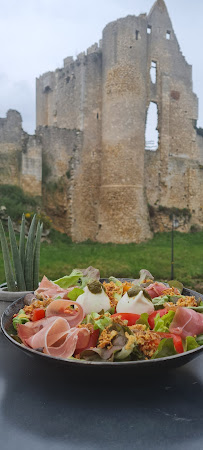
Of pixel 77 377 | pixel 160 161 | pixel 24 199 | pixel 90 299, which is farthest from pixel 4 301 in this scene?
pixel 160 161

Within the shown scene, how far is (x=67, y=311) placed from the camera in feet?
5.87

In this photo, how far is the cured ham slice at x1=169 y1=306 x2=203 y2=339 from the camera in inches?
64.4

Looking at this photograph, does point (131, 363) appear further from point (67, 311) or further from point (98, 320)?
point (67, 311)

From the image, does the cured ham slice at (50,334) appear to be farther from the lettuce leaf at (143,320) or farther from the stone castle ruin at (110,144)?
the stone castle ruin at (110,144)

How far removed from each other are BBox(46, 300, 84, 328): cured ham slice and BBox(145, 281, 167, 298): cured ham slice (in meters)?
0.53

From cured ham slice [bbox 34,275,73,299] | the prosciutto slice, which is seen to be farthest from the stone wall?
the prosciutto slice

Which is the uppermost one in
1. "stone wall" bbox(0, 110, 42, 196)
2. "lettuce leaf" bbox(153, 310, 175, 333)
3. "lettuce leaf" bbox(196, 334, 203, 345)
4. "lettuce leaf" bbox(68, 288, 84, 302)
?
"stone wall" bbox(0, 110, 42, 196)

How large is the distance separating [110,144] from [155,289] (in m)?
17.3

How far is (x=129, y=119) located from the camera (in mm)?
Answer: 18531

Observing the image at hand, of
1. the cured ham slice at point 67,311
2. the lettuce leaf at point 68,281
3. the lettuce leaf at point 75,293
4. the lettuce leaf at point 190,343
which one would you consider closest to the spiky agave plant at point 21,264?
the lettuce leaf at point 68,281

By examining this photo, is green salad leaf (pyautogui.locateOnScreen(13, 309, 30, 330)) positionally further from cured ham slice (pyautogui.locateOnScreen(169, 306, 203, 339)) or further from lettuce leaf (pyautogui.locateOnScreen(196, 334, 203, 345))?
lettuce leaf (pyautogui.locateOnScreen(196, 334, 203, 345))

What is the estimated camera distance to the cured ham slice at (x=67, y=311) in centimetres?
175

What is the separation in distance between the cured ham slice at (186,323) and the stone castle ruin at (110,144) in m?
16.7

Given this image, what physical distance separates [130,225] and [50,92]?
1143 cm
